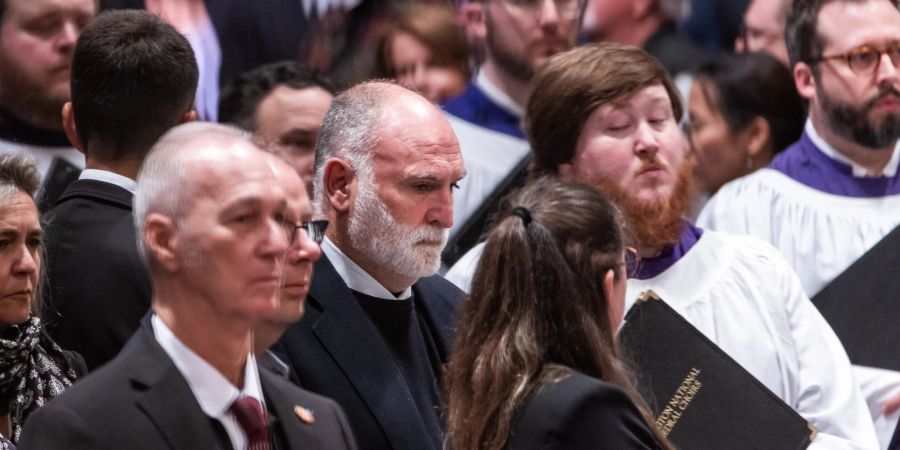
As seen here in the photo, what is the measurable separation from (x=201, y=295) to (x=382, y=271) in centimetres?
128

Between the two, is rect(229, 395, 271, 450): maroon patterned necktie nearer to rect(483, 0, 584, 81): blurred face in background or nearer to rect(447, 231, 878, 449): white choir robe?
rect(447, 231, 878, 449): white choir robe

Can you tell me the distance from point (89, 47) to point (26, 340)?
92 cm

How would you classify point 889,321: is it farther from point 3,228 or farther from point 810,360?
point 3,228

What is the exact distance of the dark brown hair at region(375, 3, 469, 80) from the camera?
250 inches

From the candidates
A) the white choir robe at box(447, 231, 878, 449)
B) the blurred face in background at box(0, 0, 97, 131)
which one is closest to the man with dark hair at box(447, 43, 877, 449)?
the white choir robe at box(447, 231, 878, 449)

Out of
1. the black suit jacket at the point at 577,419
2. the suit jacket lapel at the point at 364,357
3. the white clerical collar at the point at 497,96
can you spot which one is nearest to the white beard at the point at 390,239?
the suit jacket lapel at the point at 364,357

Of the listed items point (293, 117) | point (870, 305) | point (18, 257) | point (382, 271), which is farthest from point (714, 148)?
point (18, 257)

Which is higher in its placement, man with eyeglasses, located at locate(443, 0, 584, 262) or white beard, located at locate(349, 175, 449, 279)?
white beard, located at locate(349, 175, 449, 279)

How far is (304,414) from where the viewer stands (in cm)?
318

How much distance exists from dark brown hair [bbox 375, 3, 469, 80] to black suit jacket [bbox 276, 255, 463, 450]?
92.5 inches

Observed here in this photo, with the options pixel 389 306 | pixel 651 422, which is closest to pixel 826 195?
pixel 389 306

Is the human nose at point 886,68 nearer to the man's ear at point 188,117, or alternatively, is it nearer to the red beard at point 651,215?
the red beard at point 651,215

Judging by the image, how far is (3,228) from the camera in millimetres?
3811

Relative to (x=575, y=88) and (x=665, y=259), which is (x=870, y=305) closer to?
(x=665, y=259)
